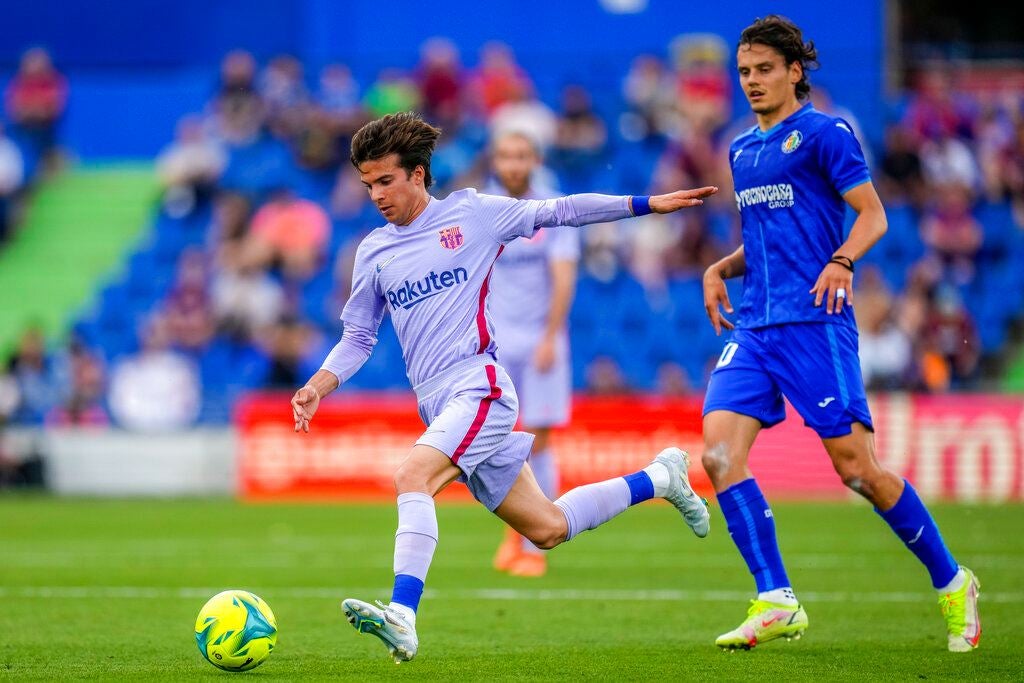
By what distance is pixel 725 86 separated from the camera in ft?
74.2

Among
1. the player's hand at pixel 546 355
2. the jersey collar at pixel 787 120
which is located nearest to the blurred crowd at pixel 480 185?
the player's hand at pixel 546 355

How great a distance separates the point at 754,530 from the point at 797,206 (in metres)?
1.46

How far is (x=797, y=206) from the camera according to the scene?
6934 mm

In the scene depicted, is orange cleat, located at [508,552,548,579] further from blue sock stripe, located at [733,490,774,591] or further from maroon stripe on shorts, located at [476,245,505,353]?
maroon stripe on shorts, located at [476,245,505,353]

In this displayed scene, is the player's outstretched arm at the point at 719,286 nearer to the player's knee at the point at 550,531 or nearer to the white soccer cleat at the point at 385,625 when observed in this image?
the player's knee at the point at 550,531

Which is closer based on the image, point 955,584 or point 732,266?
point 955,584

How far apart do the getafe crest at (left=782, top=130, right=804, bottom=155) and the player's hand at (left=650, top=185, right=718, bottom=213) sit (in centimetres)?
66

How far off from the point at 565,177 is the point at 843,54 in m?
4.67

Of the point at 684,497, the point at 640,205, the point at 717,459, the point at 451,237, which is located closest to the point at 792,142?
the point at 640,205

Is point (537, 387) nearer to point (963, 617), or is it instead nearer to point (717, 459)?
point (717, 459)

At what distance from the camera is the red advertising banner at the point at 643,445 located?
1702 centimetres

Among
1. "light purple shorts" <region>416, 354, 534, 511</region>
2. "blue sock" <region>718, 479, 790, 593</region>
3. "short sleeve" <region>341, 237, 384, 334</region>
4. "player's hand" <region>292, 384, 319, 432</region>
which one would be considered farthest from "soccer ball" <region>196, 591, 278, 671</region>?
"blue sock" <region>718, 479, 790, 593</region>

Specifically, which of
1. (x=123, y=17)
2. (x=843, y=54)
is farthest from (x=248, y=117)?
(x=843, y=54)

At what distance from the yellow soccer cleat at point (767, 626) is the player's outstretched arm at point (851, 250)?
133 centimetres
